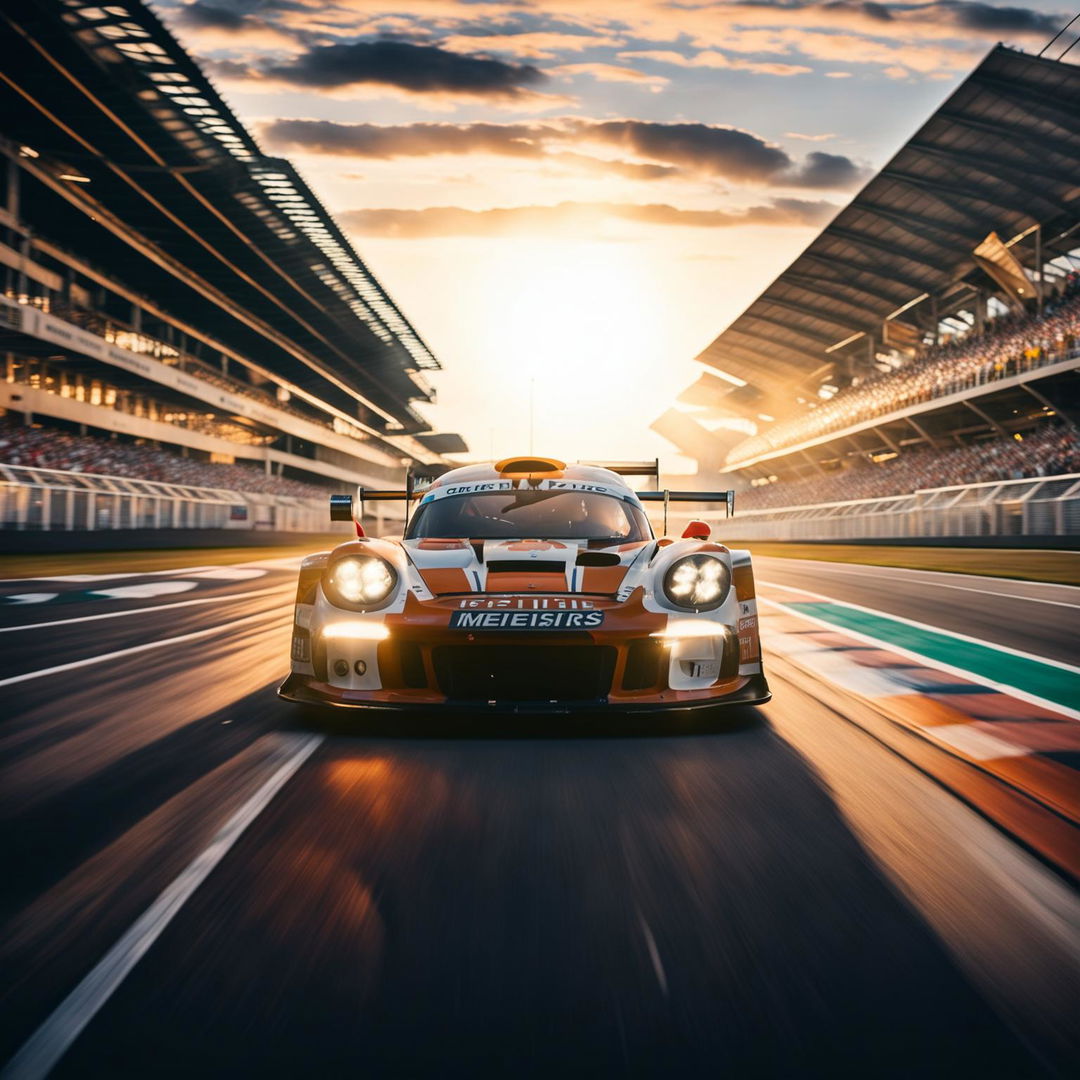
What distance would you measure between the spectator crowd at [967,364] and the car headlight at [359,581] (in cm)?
3290

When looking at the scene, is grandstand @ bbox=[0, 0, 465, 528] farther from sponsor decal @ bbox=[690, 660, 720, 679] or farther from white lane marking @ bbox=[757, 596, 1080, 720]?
sponsor decal @ bbox=[690, 660, 720, 679]

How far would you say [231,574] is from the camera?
17.4 m

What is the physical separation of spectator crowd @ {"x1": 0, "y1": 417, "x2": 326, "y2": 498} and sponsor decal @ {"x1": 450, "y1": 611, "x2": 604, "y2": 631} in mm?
23527

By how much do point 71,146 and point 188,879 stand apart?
40960 mm

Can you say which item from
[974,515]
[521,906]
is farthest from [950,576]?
[521,906]

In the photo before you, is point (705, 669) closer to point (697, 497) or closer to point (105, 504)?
point (697, 497)

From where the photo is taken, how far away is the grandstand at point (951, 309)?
3359 centimetres

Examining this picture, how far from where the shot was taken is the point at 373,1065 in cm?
179

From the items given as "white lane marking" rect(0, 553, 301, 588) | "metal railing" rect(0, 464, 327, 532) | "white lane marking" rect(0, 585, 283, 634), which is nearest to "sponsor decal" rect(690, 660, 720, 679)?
"white lane marking" rect(0, 585, 283, 634)

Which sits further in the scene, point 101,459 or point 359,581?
point 101,459

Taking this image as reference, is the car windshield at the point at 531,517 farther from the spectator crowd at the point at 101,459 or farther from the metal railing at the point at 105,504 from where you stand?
the spectator crowd at the point at 101,459

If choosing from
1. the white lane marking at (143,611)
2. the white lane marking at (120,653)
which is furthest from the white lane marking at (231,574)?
the white lane marking at (120,653)

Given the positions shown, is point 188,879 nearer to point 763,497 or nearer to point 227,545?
point 227,545

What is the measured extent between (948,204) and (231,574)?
33709 millimetres
